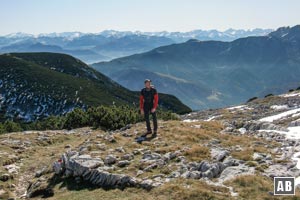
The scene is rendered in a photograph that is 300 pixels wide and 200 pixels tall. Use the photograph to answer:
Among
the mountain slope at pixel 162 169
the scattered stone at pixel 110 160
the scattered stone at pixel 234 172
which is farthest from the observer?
the scattered stone at pixel 110 160

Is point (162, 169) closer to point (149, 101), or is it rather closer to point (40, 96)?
point (149, 101)

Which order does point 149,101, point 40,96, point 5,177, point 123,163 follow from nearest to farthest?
point 123,163, point 5,177, point 149,101, point 40,96

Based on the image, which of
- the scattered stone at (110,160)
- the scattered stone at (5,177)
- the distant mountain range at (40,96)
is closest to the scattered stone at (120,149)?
the scattered stone at (110,160)

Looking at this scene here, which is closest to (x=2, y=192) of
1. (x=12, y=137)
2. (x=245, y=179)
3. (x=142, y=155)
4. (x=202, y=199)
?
(x=142, y=155)

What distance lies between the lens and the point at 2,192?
19.5 meters

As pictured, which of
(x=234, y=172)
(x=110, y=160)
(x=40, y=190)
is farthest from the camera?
(x=110, y=160)

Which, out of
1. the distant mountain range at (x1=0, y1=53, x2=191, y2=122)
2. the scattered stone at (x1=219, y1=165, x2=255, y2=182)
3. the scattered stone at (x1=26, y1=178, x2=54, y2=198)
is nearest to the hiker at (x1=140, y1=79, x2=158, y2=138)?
the scattered stone at (x1=26, y1=178, x2=54, y2=198)

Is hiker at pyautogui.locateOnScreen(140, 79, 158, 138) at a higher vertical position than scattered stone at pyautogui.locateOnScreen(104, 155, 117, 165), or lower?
higher

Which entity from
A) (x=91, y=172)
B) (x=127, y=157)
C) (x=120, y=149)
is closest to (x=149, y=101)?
(x=120, y=149)

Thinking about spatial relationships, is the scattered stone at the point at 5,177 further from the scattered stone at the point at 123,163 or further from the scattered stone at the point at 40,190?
the scattered stone at the point at 123,163

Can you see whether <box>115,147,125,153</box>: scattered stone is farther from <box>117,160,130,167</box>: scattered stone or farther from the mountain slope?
<box>117,160,130,167</box>: scattered stone

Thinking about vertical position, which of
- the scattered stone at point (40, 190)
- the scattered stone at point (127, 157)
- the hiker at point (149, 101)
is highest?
the hiker at point (149, 101)

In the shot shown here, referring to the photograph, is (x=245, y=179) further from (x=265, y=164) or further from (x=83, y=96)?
(x=83, y=96)

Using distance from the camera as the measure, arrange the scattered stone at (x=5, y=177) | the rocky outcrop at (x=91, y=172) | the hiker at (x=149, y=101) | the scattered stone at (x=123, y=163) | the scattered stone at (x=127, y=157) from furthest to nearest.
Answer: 1. the hiker at (x=149, y=101)
2. the scattered stone at (x=5, y=177)
3. the scattered stone at (x=127, y=157)
4. the scattered stone at (x=123, y=163)
5. the rocky outcrop at (x=91, y=172)
